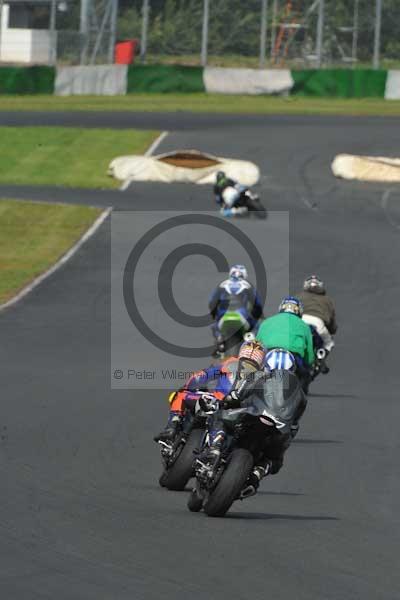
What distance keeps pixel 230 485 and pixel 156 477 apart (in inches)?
96.3

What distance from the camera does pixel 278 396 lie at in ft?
36.6

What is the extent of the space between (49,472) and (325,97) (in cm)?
5404

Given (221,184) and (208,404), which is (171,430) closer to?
(208,404)

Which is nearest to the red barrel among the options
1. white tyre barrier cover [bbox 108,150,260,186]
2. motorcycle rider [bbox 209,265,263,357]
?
white tyre barrier cover [bbox 108,150,260,186]

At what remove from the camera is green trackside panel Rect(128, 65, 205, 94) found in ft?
212

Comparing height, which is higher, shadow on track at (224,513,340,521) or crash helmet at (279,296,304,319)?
crash helmet at (279,296,304,319)

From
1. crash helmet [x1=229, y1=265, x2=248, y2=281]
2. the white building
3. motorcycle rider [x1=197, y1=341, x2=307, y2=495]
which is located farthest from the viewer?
the white building

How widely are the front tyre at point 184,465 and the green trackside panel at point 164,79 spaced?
2121 inches

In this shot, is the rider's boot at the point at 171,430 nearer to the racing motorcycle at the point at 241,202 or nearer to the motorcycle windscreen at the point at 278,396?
the motorcycle windscreen at the point at 278,396

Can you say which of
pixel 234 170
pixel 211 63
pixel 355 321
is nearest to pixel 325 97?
pixel 211 63

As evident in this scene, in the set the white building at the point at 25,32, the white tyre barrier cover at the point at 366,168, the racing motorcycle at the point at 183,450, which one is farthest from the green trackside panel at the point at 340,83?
the racing motorcycle at the point at 183,450

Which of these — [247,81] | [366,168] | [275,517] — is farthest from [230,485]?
[247,81]

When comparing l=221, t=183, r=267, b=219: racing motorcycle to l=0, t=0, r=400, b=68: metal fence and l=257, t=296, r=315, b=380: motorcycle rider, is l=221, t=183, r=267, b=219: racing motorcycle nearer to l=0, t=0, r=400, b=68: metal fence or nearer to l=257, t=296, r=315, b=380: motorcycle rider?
l=257, t=296, r=315, b=380: motorcycle rider

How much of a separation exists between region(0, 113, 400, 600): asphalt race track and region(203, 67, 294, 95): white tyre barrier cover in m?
32.4
